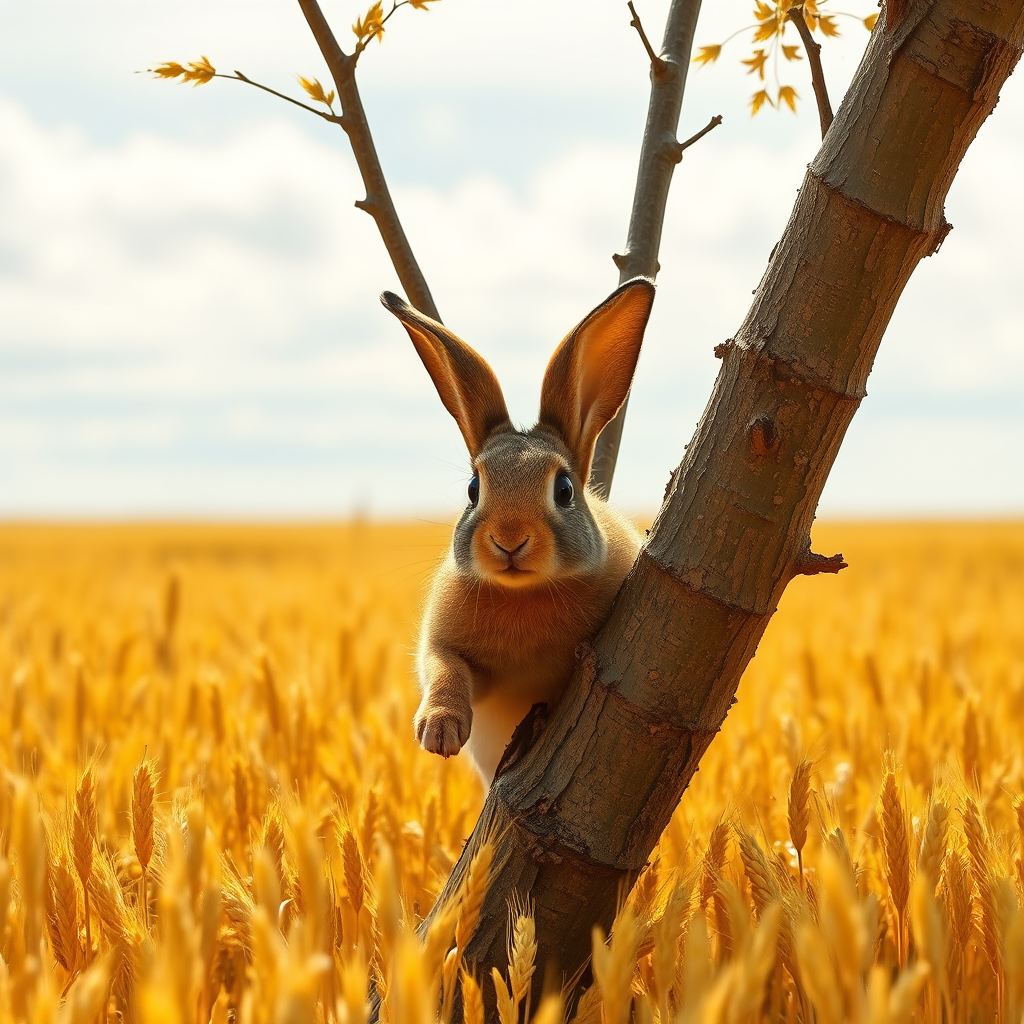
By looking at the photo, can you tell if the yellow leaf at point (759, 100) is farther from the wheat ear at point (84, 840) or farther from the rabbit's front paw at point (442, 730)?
the wheat ear at point (84, 840)

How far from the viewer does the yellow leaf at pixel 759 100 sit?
299 cm

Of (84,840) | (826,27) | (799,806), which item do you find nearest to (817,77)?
(826,27)

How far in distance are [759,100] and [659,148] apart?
0.37m

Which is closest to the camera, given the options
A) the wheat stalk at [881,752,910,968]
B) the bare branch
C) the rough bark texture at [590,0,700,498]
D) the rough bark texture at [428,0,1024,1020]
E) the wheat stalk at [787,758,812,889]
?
the rough bark texture at [428,0,1024,1020]

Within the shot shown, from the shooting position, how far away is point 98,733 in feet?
15.1

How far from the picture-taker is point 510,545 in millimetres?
2758

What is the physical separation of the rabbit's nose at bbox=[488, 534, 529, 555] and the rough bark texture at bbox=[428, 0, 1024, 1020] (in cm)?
47

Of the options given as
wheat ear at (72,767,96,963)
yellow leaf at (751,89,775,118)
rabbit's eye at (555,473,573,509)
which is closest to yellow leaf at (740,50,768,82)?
yellow leaf at (751,89,775,118)

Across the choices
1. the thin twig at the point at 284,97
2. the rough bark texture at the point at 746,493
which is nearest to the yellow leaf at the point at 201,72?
the thin twig at the point at 284,97

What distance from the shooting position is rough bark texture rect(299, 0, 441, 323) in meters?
2.61

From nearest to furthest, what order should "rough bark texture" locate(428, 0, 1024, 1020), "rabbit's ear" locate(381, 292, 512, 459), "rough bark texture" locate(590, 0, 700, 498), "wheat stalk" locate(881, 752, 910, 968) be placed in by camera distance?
1. "rough bark texture" locate(428, 0, 1024, 1020)
2. "wheat stalk" locate(881, 752, 910, 968)
3. "rabbit's ear" locate(381, 292, 512, 459)
4. "rough bark texture" locate(590, 0, 700, 498)

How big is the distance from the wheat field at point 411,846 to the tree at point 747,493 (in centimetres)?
14

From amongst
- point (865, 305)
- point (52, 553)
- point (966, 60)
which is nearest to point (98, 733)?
point (865, 305)

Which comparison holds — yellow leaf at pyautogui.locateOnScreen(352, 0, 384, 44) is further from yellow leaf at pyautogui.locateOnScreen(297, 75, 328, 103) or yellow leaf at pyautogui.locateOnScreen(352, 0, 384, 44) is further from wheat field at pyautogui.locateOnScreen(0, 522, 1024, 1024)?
wheat field at pyautogui.locateOnScreen(0, 522, 1024, 1024)
